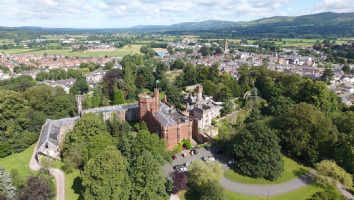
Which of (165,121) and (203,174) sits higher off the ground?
(165,121)

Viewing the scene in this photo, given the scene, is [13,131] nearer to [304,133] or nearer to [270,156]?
Result: [270,156]

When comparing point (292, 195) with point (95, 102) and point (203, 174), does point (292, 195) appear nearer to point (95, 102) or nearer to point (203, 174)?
point (203, 174)

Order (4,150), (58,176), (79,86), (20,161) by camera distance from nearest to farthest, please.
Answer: (58,176) < (20,161) < (4,150) < (79,86)

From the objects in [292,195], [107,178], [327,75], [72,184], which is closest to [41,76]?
[72,184]

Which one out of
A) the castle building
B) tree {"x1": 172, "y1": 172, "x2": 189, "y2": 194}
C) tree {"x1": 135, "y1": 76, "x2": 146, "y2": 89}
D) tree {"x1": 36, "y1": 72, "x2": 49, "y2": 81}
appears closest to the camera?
tree {"x1": 172, "y1": 172, "x2": 189, "y2": 194}

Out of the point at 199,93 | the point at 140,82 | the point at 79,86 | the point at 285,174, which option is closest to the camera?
the point at 285,174

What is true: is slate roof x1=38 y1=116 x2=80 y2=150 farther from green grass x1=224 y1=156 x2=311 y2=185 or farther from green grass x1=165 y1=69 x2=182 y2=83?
green grass x1=165 y1=69 x2=182 y2=83

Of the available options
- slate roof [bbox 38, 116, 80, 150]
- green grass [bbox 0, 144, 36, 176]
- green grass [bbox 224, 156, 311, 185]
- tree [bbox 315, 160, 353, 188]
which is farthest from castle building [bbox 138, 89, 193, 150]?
green grass [bbox 0, 144, 36, 176]
